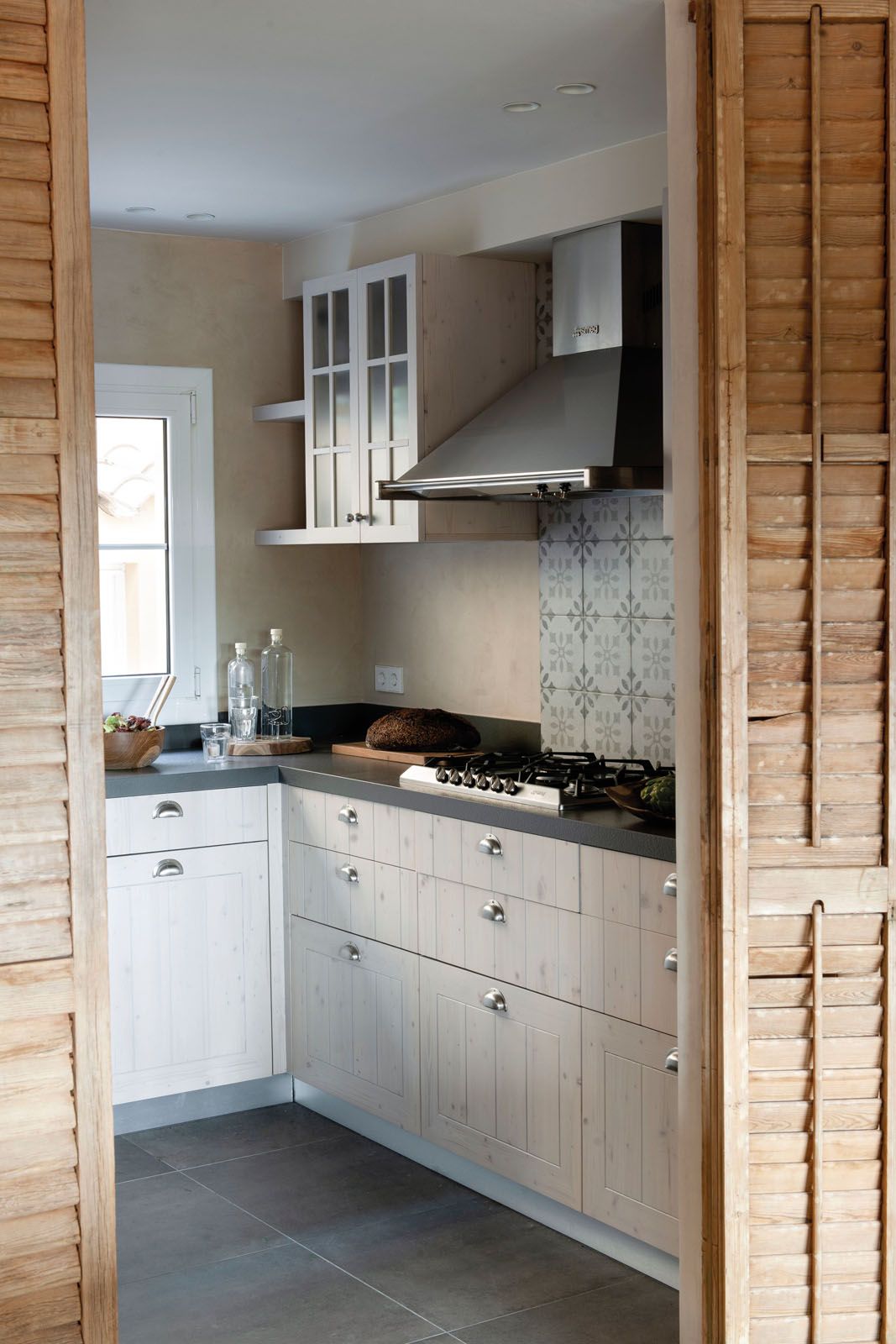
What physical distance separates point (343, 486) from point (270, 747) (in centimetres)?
82

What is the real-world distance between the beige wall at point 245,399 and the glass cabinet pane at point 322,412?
1.12 ft

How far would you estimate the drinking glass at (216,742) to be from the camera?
454 cm

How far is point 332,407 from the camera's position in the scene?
4520mm

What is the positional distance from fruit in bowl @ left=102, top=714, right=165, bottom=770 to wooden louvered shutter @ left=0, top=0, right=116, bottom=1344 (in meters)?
1.90

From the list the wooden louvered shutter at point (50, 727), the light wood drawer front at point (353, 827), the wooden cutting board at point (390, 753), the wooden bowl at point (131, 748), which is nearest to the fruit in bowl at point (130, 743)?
the wooden bowl at point (131, 748)

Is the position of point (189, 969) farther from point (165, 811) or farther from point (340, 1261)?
point (340, 1261)

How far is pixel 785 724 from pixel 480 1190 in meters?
1.72

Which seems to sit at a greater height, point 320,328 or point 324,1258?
point 320,328

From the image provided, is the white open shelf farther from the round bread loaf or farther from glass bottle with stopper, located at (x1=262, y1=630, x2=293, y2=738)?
the round bread loaf

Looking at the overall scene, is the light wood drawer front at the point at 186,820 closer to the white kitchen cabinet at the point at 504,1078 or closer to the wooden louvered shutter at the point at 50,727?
the white kitchen cabinet at the point at 504,1078

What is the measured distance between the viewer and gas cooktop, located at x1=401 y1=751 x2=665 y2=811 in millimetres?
3402

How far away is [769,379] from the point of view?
2.48 metres

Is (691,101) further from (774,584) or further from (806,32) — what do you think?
(774,584)

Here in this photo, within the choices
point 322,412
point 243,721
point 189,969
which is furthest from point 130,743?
point 322,412
